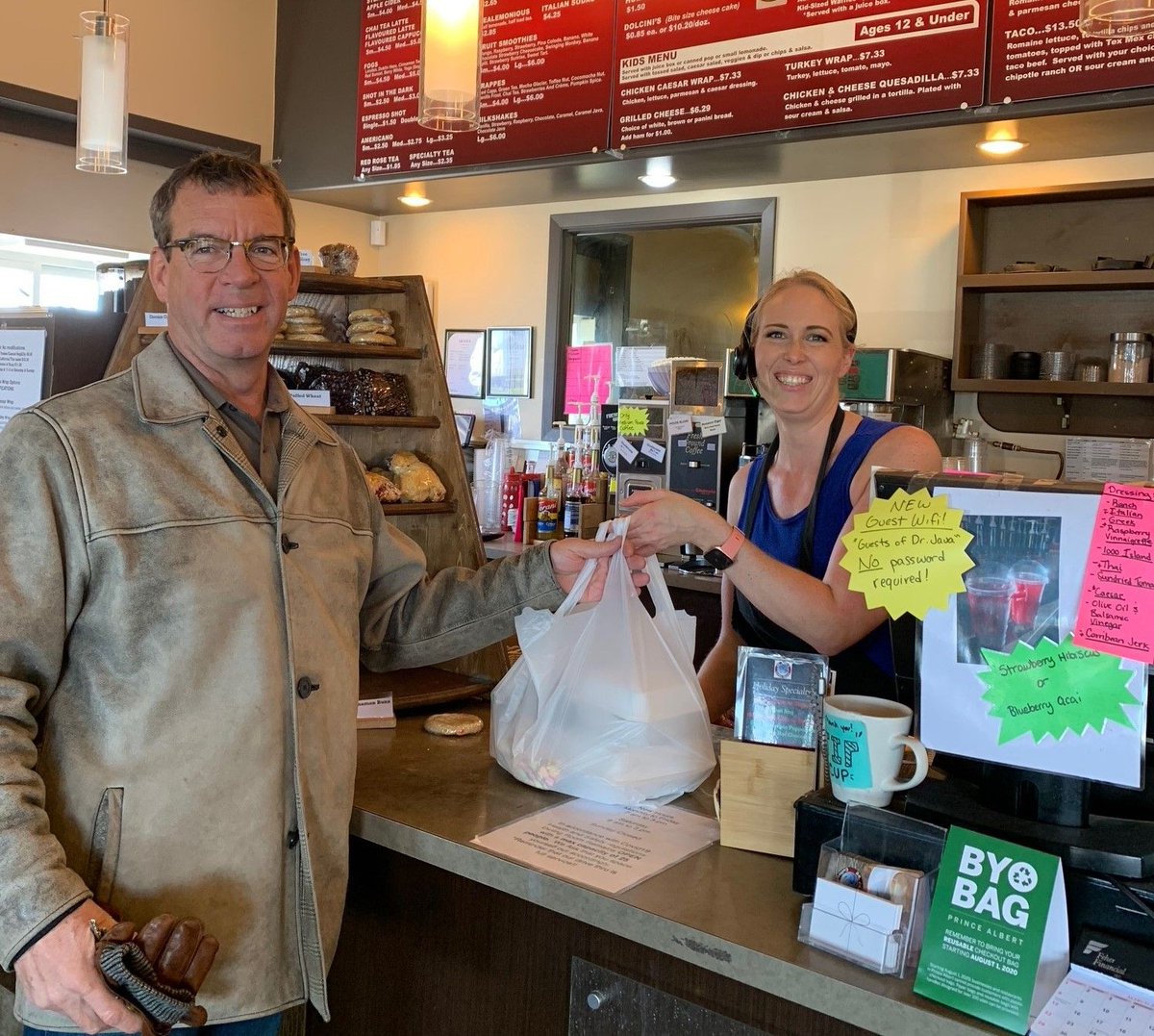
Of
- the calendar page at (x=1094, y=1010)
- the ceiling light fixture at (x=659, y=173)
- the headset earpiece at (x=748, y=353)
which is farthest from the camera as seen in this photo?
the ceiling light fixture at (x=659, y=173)

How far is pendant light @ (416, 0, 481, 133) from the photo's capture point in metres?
2.39

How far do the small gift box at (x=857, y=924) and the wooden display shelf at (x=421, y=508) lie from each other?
1.30 m

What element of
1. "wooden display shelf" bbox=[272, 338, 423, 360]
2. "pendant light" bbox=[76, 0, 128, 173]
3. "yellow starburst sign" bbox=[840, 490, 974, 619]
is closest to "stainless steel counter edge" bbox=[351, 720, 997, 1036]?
"yellow starburst sign" bbox=[840, 490, 974, 619]

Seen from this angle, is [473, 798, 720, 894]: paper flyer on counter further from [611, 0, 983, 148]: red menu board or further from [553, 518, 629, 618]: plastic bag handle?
[611, 0, 983, 148]: red menu board

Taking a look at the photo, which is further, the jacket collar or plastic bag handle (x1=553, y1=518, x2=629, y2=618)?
plastic bag handle (x1=553, y1=518, x2=629, y2=618)

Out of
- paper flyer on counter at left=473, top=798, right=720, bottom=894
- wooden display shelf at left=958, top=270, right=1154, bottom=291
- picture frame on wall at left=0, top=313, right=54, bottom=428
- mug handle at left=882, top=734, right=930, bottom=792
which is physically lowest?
paper flyer on counter at left=473, top=798, right=720, bottom=894

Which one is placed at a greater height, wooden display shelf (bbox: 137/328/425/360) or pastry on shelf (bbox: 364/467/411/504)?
wooden display shelf (bbox: 137/328/425/360)

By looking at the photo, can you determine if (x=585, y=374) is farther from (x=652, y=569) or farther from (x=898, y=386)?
(x=652, y=569)

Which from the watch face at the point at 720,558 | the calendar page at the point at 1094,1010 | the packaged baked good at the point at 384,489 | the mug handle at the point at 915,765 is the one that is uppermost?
the packaged baked good at the point at 384,489

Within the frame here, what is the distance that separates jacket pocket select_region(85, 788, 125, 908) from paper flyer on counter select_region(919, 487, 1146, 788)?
89 cm

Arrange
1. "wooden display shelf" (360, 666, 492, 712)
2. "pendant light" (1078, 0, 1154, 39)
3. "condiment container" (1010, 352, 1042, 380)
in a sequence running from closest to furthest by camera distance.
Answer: "pendant light" (1078, 0, 1154, 39) < "wooden display shelf" (360, 666, 492, 712) < "condiment container" (1010, 352, 1042, 380)

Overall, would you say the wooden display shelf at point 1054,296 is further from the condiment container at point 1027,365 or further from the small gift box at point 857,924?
the small gift box at point 857,924

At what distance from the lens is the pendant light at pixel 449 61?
239 cm

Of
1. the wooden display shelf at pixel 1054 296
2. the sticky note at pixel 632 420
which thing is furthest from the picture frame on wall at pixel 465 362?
the wooden display shelf at pixel 1054 296
